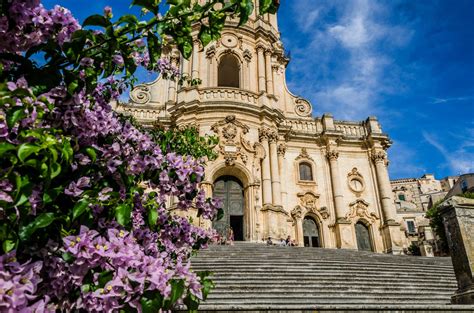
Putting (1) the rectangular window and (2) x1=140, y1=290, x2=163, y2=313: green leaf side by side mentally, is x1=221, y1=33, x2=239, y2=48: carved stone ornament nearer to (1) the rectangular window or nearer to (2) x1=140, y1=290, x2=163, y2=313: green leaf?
(2) x1=140, y1=290, x2=163, y2=313: green leaf

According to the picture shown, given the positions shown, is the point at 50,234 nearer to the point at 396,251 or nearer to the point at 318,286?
the point at 318,286

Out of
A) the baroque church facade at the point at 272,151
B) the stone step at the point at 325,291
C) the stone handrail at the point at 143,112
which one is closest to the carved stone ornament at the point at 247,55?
the baroque church facade at the point at 272,151

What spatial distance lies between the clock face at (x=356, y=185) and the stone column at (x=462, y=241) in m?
16.4

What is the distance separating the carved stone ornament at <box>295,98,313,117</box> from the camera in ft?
86.0

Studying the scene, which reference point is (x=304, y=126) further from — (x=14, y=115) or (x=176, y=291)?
(x=14, y=115)

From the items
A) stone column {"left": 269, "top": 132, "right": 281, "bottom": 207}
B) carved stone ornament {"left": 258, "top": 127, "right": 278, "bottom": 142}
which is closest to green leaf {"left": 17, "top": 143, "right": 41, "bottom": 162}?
stone column {"left": 269, "top": 132, "right": 281, "bottom": 207}

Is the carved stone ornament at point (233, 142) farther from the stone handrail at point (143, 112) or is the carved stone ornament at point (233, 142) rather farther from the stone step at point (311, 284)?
the stone step at point (311, 284)

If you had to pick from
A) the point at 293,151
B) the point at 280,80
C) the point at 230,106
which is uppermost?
the point at 280,80

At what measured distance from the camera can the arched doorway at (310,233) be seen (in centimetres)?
2223

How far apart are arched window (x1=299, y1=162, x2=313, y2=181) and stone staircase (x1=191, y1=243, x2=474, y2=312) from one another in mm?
9218

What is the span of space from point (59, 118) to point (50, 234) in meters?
0.82

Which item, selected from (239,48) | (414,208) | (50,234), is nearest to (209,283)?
(50,234)

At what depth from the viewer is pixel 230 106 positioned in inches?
829

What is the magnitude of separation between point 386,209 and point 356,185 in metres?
2.38
